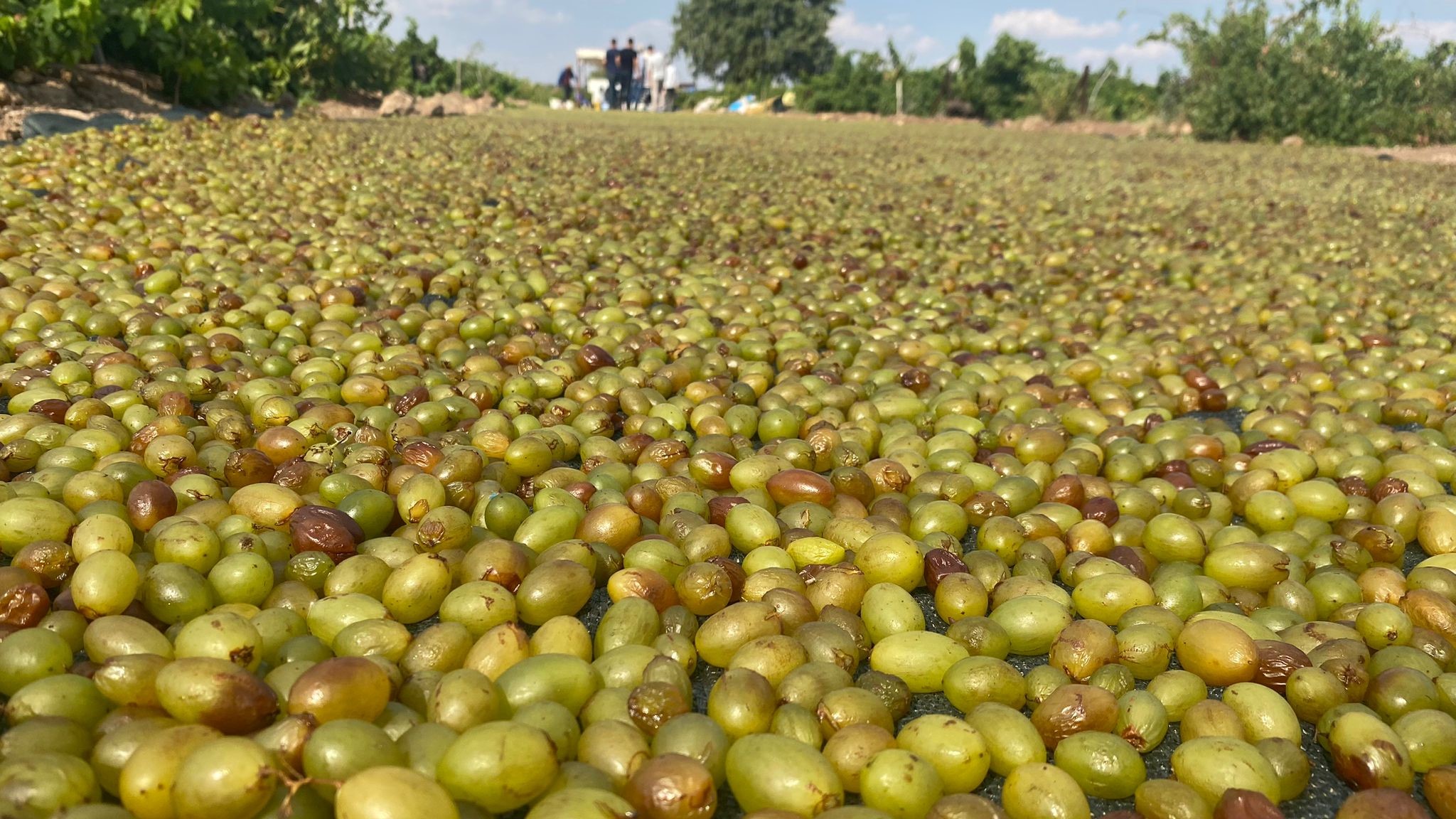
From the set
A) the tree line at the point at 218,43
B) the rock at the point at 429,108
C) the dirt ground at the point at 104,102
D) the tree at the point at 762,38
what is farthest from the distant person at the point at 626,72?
the tree at the point at 762,38

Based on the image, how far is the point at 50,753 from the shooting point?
1.87 meters

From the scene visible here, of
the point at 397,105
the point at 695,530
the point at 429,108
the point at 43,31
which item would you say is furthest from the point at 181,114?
the point at 695,530

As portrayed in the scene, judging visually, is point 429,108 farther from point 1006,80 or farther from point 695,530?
point 1006,80

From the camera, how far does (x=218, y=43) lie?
1812 cm

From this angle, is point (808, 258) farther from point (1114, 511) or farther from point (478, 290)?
point (1114, 511)

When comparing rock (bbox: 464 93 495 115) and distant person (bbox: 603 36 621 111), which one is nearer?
rock (bbox: 464 93 495 115)

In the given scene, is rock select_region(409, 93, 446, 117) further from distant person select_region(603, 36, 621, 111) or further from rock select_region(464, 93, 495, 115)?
distant person select_region(603, 36, 621, 111)

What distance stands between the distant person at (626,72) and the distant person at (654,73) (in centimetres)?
285

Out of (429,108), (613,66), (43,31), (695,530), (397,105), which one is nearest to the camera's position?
(695,530)

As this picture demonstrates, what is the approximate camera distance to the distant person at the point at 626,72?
38.9 metres

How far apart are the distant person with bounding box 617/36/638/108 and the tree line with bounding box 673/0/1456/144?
385 inches

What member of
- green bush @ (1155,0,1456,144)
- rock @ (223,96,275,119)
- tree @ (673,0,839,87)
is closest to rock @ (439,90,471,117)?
rock @ (223,96,275,119)

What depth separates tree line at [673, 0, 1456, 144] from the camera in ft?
84.9

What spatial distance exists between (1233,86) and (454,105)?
86.0 feet
